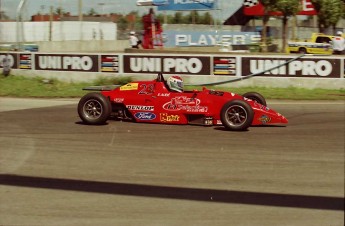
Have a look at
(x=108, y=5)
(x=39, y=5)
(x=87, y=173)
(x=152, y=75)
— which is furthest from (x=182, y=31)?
(x=87, y=173)

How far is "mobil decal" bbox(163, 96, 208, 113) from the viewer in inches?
467

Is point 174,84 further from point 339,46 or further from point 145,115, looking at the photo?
point 339,46

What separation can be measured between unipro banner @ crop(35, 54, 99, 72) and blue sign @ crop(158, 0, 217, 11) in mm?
13212

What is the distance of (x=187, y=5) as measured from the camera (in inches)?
1412

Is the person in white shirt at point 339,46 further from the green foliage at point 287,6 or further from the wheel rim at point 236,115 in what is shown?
the wheel rim at point 236,115

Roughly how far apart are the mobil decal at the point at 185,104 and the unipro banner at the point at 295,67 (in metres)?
7.87

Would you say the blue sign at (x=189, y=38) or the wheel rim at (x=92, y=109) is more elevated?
the blue sign at (x=189, y=38)

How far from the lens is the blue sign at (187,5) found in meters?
34.0

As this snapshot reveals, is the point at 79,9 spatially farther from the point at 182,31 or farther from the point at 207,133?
the point at 207,133

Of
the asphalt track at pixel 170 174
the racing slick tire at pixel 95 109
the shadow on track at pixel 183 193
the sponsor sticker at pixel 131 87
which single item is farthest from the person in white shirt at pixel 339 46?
the shadow on track at pixel 183 193

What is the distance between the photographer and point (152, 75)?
→ 2062cm

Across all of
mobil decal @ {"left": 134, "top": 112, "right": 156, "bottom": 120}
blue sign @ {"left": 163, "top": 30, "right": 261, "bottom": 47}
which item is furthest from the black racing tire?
blue sign @ {"left": 163, "top": 30, "right": 261, "bottom": 47}

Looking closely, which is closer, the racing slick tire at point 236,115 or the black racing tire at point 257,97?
the racing slick tire at point 236,115

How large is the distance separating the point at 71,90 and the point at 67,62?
205 centimetres
